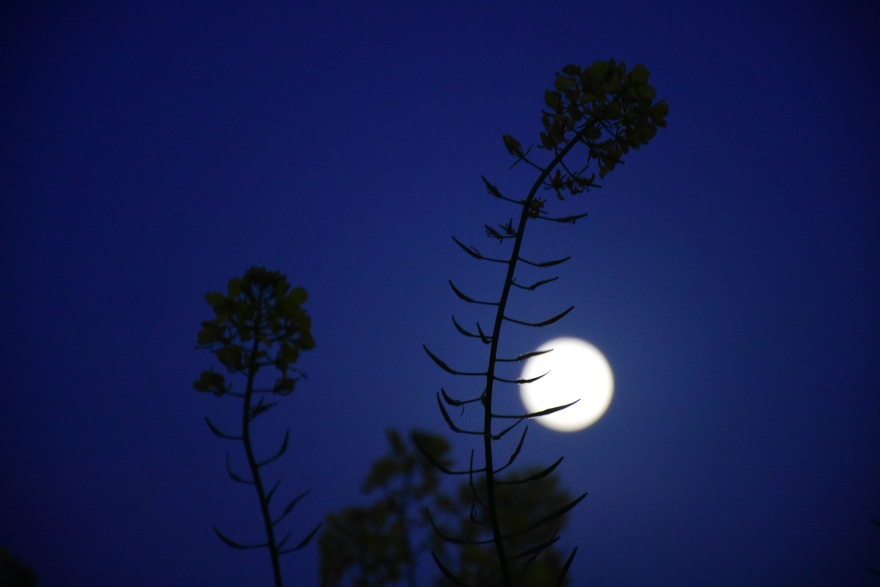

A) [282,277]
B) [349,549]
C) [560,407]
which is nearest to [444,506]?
[349,549]

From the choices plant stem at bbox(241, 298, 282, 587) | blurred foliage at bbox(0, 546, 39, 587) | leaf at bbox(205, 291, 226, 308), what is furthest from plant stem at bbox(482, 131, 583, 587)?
blurred foliage at bbox(0, 546, 39, 587)

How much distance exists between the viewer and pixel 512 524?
3.35m

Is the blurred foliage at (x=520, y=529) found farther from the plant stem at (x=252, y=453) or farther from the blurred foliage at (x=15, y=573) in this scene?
the blurred foliage at (x=15, y=573)

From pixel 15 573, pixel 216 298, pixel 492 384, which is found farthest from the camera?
pixel 15 573

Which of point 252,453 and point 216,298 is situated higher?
point 216,298

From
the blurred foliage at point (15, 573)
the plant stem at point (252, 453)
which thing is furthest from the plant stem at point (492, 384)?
the blurred foliage at point (15, 573)

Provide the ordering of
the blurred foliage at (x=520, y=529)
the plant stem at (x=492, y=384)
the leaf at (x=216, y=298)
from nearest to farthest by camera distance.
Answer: the plant stem at (x=492, y=384) → the leaf at (x=216, y=298) → the blurred foliage at (x=520, y=529)

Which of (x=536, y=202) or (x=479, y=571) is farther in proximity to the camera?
(x=479, y=571)

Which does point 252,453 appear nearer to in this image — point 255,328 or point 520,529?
point 255,328

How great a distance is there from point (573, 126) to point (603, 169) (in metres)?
0.13

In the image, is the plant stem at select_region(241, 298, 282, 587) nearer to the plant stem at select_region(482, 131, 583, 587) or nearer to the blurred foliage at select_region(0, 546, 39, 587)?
the plant stem at select_region(482, 131, 583, 587)

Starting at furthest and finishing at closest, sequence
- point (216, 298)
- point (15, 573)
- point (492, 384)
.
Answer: point (15, 573)
point (216, 298)
point (492, 384)

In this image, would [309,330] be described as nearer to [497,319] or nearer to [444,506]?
[497,319]

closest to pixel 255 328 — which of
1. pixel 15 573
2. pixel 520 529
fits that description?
pixel 520 529
